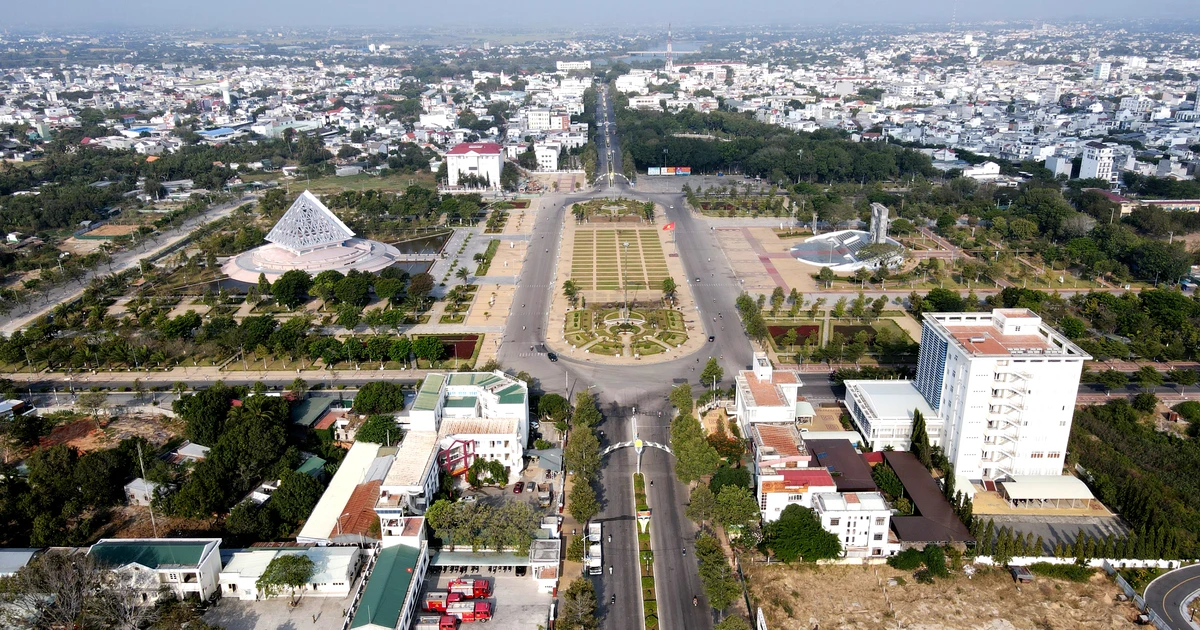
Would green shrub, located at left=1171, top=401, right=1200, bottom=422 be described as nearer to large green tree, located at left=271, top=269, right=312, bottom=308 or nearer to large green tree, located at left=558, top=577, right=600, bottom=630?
large green tree, located at left=558, top=577, right=600, bottom=630

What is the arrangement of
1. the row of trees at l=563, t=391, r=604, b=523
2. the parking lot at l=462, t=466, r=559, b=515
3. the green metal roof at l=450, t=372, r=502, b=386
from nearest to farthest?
1. the row of trees at l=563, t=391, r=604, b=523
2. the parking lot at l=462, t=466, r=559, b=515
3. the green metal roof at l=450, t=372, r=502, b=386

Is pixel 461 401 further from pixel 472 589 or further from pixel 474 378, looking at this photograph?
pixel 472 589

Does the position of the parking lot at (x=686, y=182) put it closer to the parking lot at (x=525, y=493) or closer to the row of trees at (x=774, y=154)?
the row of trees at (x=774, y=154)

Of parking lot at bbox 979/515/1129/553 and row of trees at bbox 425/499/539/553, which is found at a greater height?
row of trees at bbox 425/499/539/553

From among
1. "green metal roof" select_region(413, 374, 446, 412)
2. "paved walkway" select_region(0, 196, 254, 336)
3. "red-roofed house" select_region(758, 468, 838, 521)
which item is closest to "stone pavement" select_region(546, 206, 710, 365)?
"green metal roof" select_region(413, 374, 446, 412)

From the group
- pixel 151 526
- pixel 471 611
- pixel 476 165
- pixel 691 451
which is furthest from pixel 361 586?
pixel 476 165

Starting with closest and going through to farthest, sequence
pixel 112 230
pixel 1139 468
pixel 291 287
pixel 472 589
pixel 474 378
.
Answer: pixel 472 589, pixel 1139 468, pixel 474 378, pixel 291 287, pixel 112 230

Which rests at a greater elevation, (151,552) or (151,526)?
(151,552)

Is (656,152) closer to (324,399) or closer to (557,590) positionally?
(324,399)

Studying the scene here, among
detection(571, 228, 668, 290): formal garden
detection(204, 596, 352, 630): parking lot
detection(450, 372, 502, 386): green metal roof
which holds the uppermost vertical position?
detection(450, 372, 502, 386): green metal roof
